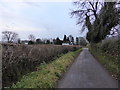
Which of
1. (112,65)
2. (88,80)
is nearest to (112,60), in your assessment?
(112,65)

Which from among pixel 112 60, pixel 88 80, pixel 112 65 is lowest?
pixel 88 80

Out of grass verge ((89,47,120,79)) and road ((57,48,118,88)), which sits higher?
grass verge ((89,47,120,79))

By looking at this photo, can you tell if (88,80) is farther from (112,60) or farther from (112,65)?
(112,60)

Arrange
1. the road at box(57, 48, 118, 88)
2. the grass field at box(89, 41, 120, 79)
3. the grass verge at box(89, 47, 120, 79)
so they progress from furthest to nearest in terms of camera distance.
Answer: the grass field at box(89, 41, 120, 79)
the grass verge at box(89, 47, 120, 79)
the road at box(57, 48, 118, 88)

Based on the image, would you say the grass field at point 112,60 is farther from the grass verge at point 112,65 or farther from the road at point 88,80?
the road at point 88,80

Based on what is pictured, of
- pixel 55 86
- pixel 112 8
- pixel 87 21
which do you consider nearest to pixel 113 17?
pixel 112 8

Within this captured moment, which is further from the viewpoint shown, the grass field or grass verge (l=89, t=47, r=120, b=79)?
the grass field

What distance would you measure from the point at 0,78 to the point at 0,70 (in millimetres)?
331

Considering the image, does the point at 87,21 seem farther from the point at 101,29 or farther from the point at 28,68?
the point at 28,68

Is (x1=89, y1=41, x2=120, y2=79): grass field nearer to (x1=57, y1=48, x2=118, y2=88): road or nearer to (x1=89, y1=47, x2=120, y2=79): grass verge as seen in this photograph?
(x1=89, y1=47, x2=120, y2=79): grass verge

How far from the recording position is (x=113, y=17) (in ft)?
56.8

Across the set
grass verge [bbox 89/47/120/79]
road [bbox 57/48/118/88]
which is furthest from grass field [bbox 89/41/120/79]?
road [bbox 57/48/118/88]

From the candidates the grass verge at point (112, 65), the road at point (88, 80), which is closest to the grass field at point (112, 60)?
the grass verge at point (112, 65)

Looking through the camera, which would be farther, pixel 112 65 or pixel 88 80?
pixel 112 65
